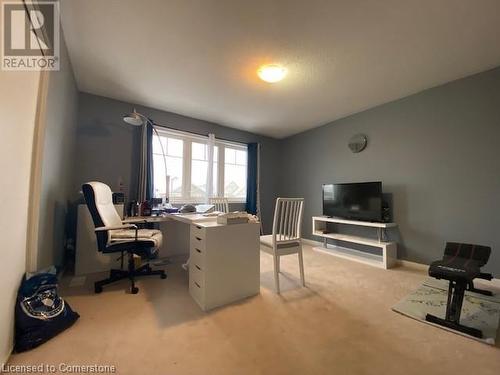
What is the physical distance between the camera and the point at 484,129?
2600mm

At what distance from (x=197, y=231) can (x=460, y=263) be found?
2358 millimetres

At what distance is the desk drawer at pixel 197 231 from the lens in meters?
1.91

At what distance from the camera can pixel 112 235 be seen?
7.32ft

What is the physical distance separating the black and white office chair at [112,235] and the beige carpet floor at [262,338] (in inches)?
7.1

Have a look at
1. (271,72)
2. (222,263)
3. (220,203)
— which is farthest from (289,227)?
(271,72)

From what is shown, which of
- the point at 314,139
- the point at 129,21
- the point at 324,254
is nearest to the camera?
the point at 129,21

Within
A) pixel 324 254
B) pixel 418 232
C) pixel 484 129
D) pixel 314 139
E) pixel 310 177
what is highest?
pixel 314 139

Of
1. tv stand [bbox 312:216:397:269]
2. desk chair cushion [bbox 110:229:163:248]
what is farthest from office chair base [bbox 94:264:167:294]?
tv stand [bbox 312:216:397:269]

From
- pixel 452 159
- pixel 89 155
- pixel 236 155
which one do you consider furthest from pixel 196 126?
pixel 452 159

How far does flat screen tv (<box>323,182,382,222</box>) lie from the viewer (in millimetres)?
3311

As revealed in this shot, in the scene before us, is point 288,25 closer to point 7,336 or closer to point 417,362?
point 417,362

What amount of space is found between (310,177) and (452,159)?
2318mm

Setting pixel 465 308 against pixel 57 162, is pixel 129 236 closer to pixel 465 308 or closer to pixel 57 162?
pixel 57 162

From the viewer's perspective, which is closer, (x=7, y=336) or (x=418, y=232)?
(x=7, y=336)
